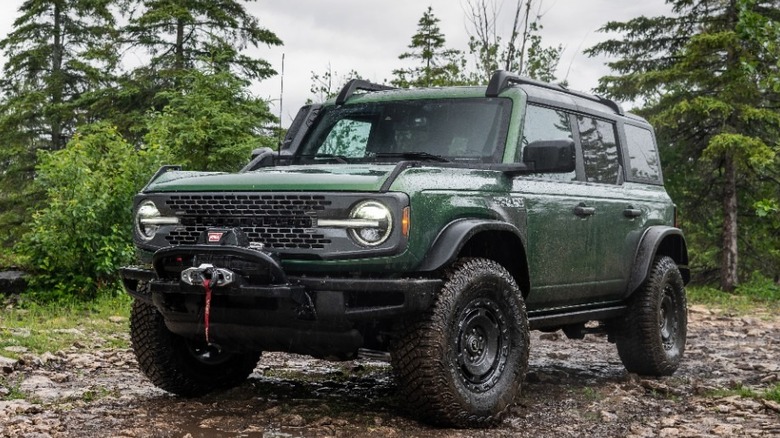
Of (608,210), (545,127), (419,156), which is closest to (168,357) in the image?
(419,156)

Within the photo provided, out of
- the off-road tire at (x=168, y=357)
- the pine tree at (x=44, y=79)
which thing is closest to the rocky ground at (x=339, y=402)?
the off-road tire at (x=168, y=357)

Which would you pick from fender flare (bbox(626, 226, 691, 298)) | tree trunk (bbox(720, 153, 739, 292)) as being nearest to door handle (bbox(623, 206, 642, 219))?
fender flare (bbox(626, 226, 691, 298))

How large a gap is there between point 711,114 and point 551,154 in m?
15.8

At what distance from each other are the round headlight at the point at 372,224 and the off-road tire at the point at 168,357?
165cm

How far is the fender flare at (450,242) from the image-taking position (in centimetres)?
473

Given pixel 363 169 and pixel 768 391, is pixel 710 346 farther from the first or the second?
pixel 363 169

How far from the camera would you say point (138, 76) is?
2430 cm

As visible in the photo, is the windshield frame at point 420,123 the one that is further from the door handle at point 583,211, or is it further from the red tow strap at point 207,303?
the red tow strap at point 207,303

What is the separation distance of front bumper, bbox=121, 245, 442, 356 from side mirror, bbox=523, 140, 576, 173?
1.10m

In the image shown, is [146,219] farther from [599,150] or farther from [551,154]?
[599,150]

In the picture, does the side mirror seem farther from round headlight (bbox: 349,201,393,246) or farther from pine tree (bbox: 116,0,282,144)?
pine tree (bbox: 116,0,282,144)

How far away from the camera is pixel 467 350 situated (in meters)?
5.06

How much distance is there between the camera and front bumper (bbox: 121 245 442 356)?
179 inches

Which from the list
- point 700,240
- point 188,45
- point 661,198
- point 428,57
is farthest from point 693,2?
point 661,198
